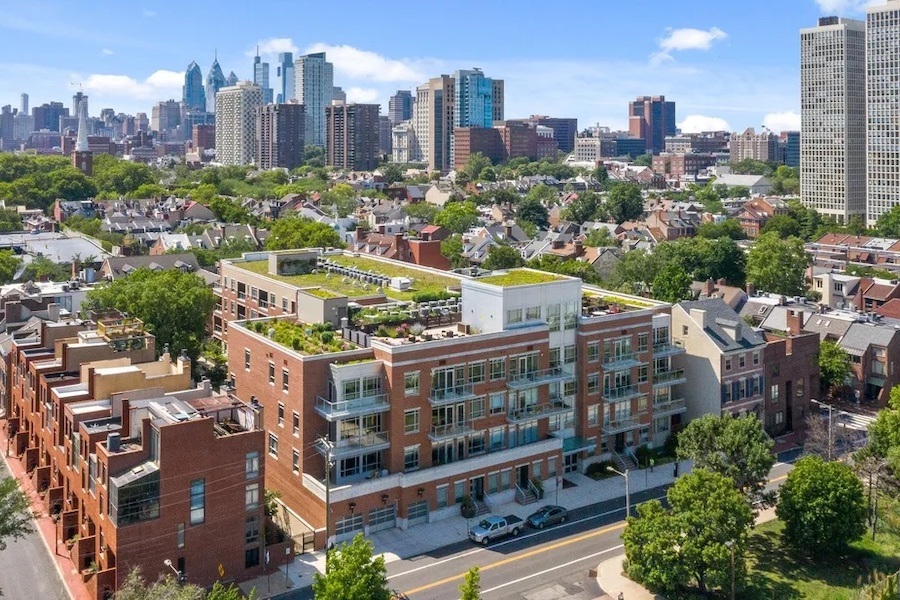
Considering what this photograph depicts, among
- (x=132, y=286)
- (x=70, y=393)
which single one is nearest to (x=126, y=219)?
(x=132, y=286)

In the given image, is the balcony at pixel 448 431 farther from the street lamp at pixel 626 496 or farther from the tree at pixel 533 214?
the tree at pixel 533 214

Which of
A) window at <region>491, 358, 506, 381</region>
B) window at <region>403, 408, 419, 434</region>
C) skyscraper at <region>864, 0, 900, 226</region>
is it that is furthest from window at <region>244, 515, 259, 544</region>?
skyscraper at <region>864, 0, 900, 226</region>

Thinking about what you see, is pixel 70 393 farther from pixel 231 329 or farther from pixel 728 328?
pixel 728 328

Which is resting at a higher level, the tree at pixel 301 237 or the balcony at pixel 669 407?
the tree at pixel 301 237

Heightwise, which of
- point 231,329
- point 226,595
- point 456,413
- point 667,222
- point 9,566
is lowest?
point 9,566

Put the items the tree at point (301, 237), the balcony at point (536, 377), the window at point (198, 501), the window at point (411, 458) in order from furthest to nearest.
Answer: the tree at point (301, 237) < the balcony at point (536, 377) < the window at point (411, 458) < the window at point (198, 501)

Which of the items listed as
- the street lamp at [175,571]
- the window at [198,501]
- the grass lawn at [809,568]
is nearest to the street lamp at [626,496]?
the grass lawn at [809,568]
